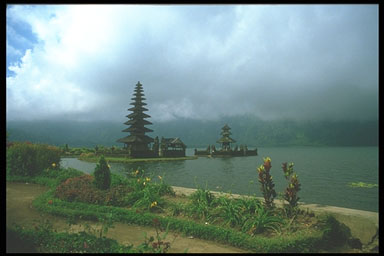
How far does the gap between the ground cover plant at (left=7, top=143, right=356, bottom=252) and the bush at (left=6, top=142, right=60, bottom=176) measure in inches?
25.1

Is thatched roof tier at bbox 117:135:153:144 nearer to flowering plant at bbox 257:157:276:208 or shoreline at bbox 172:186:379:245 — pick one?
flowering plant at bbox 257:157:276:208

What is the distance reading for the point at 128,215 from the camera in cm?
633

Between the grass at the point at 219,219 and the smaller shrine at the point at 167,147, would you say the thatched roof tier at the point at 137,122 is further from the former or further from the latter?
the grass at the point at 219,219

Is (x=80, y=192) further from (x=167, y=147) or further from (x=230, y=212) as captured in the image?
(x=167, y=147)

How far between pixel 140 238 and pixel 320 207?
4550mm

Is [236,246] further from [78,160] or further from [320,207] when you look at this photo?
[78,160]

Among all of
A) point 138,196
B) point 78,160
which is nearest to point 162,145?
point 78,160

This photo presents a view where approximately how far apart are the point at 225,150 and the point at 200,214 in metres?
50.6

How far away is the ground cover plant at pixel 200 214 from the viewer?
15.7 ft

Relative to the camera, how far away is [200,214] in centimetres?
610

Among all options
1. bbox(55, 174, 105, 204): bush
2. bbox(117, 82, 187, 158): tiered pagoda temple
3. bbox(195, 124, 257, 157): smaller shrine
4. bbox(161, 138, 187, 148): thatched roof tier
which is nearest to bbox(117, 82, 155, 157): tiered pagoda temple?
bbox(117, 82, 187, 158): tiered pagoda temple

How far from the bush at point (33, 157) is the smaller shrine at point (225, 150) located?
43603 millimetres

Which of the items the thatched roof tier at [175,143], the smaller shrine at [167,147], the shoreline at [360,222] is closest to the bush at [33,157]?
the shoreline at [360,222]

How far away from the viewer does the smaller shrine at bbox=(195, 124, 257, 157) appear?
52.0 metres
